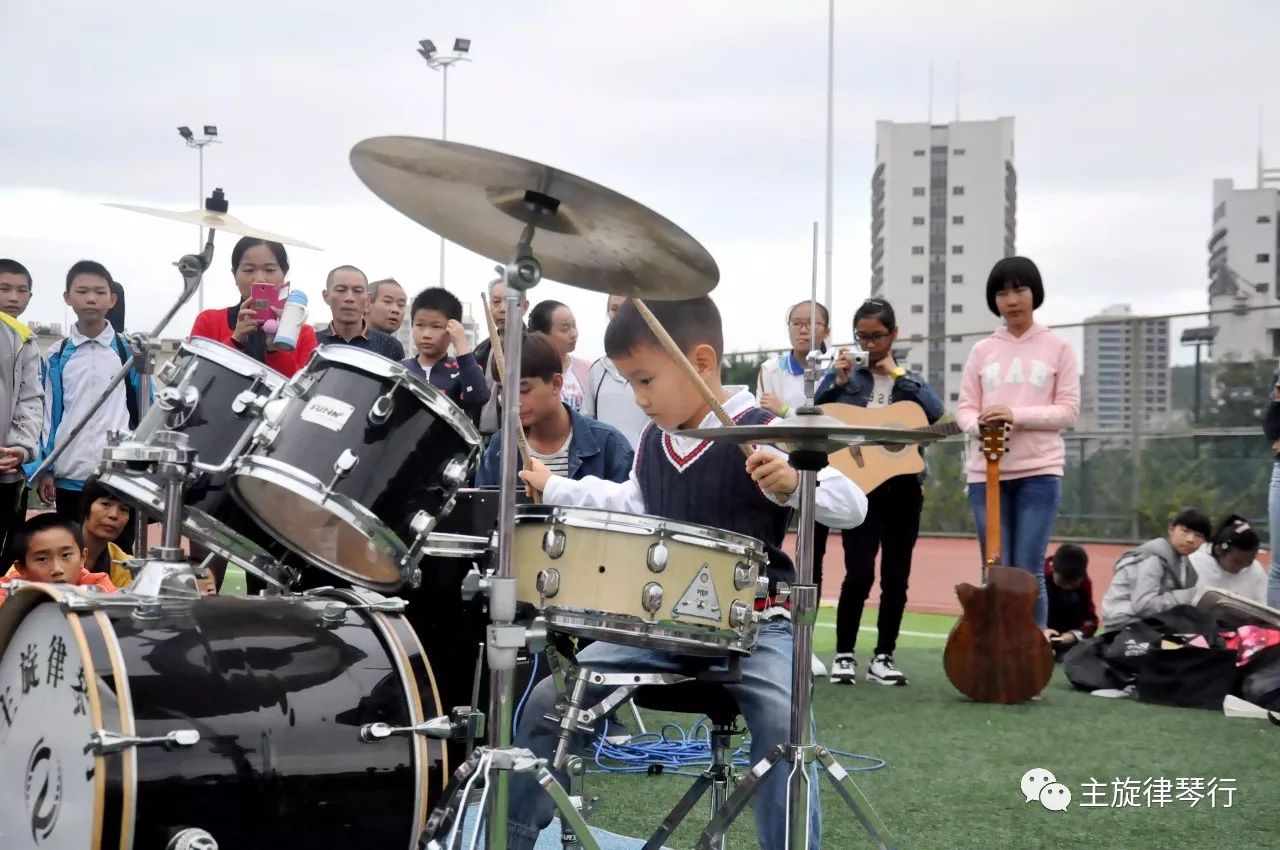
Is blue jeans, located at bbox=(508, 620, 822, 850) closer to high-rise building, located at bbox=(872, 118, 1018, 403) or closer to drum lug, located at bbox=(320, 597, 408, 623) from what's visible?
drum lug, located at bbox=(320, 597, 408, 623)

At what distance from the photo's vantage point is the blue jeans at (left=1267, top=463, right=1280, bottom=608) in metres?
7.31

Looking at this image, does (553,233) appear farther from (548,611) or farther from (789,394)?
(789,394)

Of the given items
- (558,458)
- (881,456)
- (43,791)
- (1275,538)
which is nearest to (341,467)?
(43,791)

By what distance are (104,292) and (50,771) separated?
4.42 metres

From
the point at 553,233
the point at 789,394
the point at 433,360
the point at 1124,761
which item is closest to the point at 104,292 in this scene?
the point at 433,360

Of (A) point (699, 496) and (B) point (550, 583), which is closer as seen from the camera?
(B) point (550, 583)

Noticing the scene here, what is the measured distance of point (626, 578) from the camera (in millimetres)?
2781

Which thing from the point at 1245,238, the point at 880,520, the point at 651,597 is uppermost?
the point at 1245,238

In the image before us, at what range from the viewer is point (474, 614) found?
3566mm

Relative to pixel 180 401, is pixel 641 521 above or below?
below

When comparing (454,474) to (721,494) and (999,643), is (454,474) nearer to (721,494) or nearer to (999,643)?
(721,494)

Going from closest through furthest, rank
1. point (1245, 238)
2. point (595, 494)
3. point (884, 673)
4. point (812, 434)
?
point (812, 434) → point (595, 494) → point (884, 673) → point (1245, 238)

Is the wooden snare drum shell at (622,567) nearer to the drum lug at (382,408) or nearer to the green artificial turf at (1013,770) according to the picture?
the drum lug at (382,408)

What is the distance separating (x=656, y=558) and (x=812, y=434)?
1.39ft
